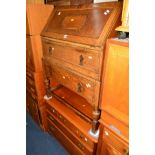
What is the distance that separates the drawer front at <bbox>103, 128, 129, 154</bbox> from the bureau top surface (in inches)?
26.1

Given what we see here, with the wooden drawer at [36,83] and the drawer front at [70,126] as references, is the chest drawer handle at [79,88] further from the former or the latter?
the wooden drawer at [36,83]

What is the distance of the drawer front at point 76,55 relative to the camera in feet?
3.99

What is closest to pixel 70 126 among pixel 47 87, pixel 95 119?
pixel 95 119

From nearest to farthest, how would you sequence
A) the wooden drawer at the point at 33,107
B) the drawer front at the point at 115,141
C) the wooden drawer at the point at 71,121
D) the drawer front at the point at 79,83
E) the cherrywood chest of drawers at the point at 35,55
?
the drawer front at the point at 115,141, the drawer front at the point at 79,83, the wooden drawer at the point at 71,121, the cherrywood chest of drawers at the point at 35,55, the wooden drawer at the point at 33,107

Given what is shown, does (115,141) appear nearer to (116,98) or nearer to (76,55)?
(116,98)

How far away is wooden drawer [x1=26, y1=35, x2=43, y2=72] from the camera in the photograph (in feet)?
6.04

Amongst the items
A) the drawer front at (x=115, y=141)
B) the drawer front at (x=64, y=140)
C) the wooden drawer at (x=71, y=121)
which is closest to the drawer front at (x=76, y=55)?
the drawer front at (x=115, y=141)

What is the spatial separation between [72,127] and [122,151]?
68 cm

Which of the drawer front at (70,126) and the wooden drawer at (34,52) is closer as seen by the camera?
the drawer front at (70,126)

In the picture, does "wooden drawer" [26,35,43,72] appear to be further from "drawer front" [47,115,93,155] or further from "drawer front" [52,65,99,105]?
"drawer front" [47,115,93,155]

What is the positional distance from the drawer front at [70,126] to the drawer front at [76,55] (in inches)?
26.6

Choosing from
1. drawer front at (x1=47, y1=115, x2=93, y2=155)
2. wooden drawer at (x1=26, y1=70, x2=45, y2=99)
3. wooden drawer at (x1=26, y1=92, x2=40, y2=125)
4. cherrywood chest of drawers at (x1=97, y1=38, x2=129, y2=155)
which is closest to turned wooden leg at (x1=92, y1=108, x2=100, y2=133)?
cherrywood chest of drawers at (x1=97, y1=38, x2=129, y2=155)
